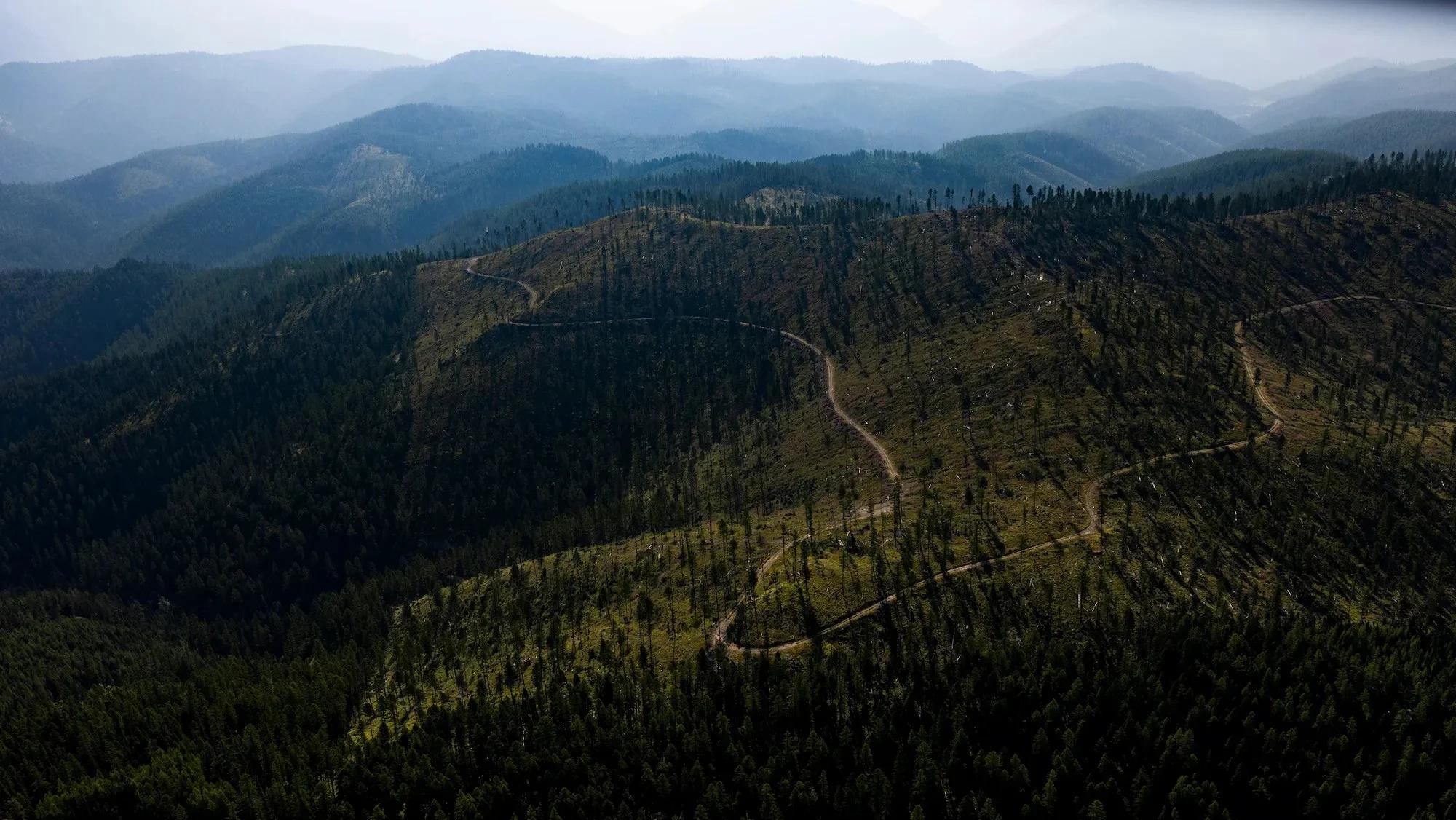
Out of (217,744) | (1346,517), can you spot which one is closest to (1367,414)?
(1346,517)

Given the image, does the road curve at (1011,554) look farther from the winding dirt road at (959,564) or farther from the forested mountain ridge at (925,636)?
the forested mountain ridge at (925,636)

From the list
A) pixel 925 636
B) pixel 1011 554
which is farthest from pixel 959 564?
pixel 925 636

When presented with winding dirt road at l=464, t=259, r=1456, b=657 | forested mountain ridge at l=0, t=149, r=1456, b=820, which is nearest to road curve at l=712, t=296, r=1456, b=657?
winding dirt road at l=464, t=259, r=1456, b=657

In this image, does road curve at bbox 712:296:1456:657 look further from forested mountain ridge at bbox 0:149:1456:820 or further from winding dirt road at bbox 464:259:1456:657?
forested mountain ridge at bbox 0:149:1456:820

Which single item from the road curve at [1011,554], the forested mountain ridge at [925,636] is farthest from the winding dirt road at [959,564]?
the forested mountain ridge at [925,636]

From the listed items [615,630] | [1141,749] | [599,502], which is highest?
[1141,749]

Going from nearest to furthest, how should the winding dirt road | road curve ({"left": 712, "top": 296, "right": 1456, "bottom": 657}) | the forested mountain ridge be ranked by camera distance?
the forested mountain ridge < road curve ({"left": 712, "top": 296, "right": 1456, "bottom": 657}) < the winding dirt road

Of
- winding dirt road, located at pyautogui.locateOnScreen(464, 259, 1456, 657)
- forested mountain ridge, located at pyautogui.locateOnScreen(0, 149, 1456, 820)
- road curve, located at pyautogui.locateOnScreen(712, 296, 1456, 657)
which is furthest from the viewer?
winding dirt road, located at pyautogui.locateOnScreen(464, 259, 1456, 657)

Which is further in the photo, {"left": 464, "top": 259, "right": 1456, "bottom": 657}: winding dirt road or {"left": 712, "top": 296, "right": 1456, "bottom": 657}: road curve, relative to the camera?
{"left": 464, "top": 259, "right": 1456, "bottom": 657}: winding dirt road

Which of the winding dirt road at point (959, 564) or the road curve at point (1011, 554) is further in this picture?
the winding dirt road at point (959, 564)

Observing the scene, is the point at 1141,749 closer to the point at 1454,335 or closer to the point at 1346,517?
the point at 1346,517

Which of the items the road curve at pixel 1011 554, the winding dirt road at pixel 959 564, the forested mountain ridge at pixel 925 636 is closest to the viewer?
the forested mountain ridge at pixel 925 636
